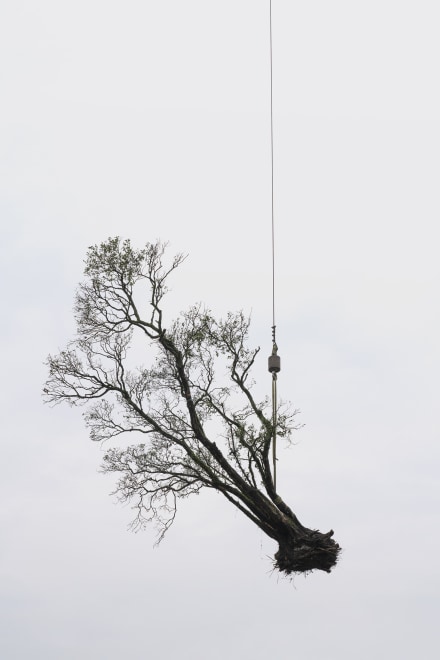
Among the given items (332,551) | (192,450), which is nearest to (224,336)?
(192,450)

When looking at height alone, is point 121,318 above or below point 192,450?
above

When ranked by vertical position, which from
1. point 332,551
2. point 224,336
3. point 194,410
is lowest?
point 332,551

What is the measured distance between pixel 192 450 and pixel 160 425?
2.65 ft

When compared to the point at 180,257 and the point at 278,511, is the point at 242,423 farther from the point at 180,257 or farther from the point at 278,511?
the point at 180,257

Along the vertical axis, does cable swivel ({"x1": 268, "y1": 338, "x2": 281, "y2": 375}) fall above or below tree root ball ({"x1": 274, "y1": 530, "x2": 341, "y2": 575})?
above

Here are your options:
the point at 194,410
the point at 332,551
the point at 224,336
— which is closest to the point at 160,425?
the point at 194,410

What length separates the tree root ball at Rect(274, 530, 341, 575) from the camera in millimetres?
21859

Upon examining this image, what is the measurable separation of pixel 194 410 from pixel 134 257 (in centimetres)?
318

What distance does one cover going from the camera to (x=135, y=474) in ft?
73.4

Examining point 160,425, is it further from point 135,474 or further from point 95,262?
point 95,262

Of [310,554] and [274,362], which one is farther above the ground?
[274,362]

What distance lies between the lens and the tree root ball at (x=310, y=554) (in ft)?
71.7

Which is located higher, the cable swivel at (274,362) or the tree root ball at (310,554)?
the cable swivel at (274,362)

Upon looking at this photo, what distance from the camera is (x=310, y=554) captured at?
71.6 feet
